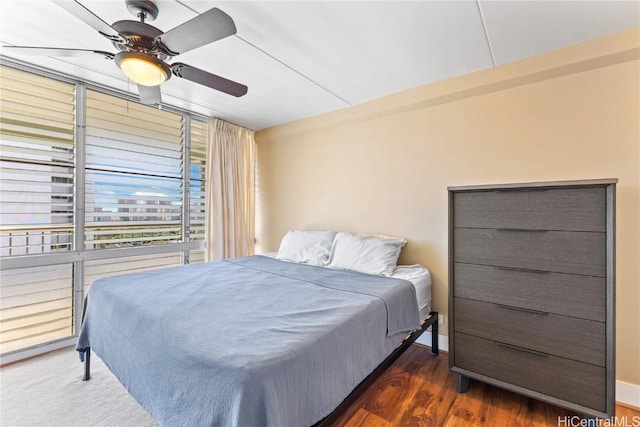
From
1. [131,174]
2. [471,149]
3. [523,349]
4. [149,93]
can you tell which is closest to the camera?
[523,349]

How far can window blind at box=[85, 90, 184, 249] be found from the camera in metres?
2.73

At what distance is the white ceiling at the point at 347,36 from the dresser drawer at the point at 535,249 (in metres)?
1.29

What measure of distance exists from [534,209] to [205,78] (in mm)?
2202

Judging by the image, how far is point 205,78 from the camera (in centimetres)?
181

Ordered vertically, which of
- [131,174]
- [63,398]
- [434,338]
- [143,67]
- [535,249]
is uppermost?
[143,67]

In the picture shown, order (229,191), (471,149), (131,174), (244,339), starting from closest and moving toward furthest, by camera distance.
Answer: (244,339), (471,149), (131,174), (229,191)

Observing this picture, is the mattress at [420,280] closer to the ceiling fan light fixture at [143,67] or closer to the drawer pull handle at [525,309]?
the drawer pull handle at [525,309]

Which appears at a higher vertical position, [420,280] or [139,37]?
[139,37]

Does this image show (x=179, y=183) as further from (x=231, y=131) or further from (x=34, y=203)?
(x=34, y=203)

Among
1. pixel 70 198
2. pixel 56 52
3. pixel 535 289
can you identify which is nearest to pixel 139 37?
pixel 56 52

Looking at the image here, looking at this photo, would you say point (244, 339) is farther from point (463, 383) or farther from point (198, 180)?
point (198, 180)

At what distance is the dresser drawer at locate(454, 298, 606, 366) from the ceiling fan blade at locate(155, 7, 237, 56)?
2.15 meters

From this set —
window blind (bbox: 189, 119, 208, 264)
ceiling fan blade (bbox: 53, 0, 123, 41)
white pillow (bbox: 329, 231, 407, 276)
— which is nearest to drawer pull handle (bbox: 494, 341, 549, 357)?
white pillow (bbox: 329, 231, 407, 276)

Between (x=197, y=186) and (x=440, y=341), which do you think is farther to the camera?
(x=197, y=186)
